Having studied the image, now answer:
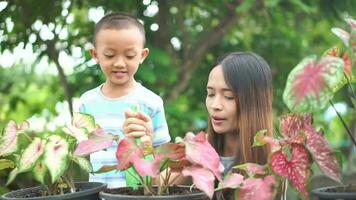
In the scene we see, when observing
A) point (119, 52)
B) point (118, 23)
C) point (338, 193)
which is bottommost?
point (338, 193)

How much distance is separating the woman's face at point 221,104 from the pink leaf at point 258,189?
0.59m

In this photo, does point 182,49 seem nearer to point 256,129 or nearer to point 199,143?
point 256,129

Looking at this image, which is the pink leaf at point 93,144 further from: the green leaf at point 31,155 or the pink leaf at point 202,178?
the pink leaf at point 202,178

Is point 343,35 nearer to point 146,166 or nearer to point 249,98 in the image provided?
point 146,166

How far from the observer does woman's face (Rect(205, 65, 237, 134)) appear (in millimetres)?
1942

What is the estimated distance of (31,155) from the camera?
1434mm

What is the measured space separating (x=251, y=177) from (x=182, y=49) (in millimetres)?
3809

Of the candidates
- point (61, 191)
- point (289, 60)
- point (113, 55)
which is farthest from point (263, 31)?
point (61, 191)

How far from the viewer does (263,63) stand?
6.61ft

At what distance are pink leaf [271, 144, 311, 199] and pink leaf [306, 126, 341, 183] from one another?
23mm

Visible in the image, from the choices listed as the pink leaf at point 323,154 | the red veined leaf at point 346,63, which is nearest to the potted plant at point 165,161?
the pink leaf at point 323,154

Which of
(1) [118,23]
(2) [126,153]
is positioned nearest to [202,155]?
(2) [126,153]

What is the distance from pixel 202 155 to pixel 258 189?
0.48ft

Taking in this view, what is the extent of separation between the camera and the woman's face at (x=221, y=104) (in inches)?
76.5
